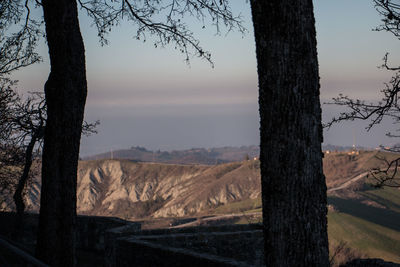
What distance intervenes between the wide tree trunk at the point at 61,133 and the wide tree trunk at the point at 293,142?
4.37m

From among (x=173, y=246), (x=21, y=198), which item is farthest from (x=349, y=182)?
(x=173, y=246)

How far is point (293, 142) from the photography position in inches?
182

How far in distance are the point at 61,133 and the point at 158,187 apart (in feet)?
508

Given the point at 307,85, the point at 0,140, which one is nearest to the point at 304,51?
the point at 307,85

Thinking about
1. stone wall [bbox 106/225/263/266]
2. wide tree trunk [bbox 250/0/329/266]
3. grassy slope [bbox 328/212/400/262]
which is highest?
wide tree trunk [bbox 250/0/329/266]

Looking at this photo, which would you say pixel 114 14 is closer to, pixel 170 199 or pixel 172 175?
pixel 170 199

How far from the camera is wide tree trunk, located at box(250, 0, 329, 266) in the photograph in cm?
462

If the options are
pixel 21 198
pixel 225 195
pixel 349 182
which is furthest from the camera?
pixel 225 195

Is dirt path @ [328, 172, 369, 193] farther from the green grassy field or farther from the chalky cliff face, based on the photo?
the chalky cliff face

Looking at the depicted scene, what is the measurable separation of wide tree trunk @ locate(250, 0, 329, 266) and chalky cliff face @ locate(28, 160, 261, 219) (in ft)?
410

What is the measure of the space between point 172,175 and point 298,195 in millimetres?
160575

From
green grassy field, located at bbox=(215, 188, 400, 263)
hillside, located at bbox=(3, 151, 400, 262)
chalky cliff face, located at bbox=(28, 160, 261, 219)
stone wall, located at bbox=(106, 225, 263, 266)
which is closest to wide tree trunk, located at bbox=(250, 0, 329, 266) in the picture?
stone wall, located at bbox=(106, 225, 263, 266)

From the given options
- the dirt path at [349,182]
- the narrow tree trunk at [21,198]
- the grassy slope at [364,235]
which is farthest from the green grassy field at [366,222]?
the narrow tree trunk at [21,198]

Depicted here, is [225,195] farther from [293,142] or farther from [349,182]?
[293,142]
